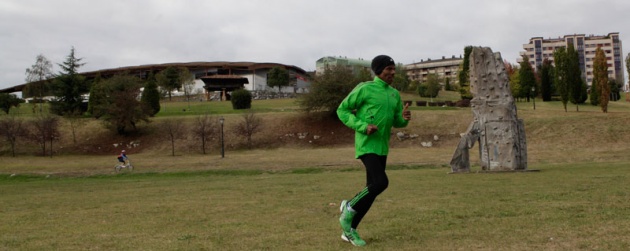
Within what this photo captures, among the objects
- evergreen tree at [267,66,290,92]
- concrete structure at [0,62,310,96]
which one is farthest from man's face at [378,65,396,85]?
concrete structure at [0,62,310,96]

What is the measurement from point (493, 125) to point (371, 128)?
17503mm

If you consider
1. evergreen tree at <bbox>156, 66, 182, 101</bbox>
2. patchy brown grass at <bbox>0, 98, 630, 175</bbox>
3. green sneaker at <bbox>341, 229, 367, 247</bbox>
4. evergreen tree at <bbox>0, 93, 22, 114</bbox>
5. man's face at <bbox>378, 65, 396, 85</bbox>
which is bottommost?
patchy brown grass at <bbox>0, 98, 630, 175</bbox>

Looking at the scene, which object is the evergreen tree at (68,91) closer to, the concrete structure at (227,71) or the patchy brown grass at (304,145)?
the patchy brown grass at (304,145)

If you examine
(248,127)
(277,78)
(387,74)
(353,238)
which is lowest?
(353,238)

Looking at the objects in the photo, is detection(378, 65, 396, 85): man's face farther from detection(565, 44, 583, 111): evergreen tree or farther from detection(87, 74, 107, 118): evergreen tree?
detection(565, 44, 583, 111): evergreen tree

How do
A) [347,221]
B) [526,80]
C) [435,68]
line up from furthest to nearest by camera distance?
1. [435,68]
2. [526,80]
3. [347,221]

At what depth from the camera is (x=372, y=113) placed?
649 cm

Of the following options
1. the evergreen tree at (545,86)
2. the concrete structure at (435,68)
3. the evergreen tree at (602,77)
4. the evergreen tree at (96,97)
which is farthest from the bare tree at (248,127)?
the concrete structure at (435,68)

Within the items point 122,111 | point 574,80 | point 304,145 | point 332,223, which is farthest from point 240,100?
point 332,223

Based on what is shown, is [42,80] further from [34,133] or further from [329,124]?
[329,124]

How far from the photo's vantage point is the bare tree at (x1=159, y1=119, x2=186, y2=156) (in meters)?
53.5

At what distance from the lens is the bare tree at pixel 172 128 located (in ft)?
176

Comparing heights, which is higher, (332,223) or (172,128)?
(172,128)

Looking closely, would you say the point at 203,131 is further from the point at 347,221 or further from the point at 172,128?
the point at 347,221
